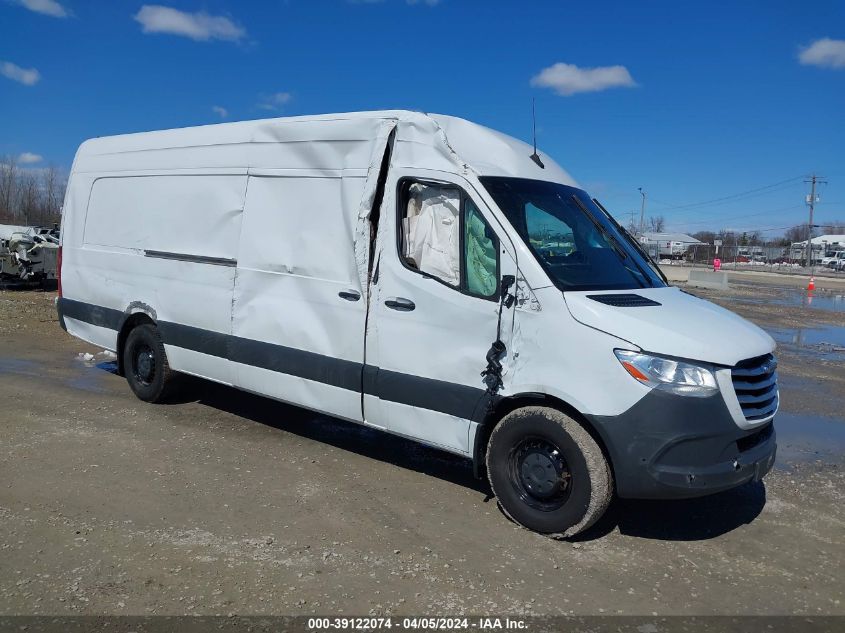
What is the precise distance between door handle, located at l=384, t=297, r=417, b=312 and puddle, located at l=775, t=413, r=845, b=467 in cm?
379

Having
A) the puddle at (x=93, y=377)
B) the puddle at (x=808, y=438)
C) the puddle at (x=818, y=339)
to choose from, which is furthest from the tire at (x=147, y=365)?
the puddle at (x=818, y=339)

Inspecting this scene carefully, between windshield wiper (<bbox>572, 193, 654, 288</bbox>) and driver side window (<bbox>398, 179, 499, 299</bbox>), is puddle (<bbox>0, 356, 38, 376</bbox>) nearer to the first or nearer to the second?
driver side window (<bbox>398, 179, 499, 299</bbox>)

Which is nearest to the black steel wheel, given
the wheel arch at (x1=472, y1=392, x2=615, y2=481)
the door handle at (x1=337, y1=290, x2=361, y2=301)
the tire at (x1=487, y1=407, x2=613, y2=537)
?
the tire at (x1=487, y1=407, x2=613, y2=537)

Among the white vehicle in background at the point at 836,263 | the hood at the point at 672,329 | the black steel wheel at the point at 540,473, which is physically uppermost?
the white vehicle in background at the point at 836,263

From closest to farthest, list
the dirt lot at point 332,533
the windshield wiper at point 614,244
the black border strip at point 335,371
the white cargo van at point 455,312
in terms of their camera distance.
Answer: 1. the dirt lot at point 332,533
2. the white cargo van at point 455,312
3. the black border strip at point 335,371
4. the windshield wiper at point 614,244

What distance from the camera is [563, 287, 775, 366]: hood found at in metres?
4.10

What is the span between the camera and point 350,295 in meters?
5.37

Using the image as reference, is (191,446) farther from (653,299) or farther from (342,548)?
(653,299)

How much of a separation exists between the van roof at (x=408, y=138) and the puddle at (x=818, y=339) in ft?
31.0

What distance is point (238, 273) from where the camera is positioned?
6.26 metres

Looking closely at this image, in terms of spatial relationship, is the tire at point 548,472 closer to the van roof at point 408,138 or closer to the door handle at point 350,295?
the door handle at point 350,295

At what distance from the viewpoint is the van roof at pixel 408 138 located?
16.6ft

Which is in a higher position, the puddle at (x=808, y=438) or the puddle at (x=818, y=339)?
the puddle at (x=818, y=339)

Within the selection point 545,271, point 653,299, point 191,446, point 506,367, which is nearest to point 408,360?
point 506,367
